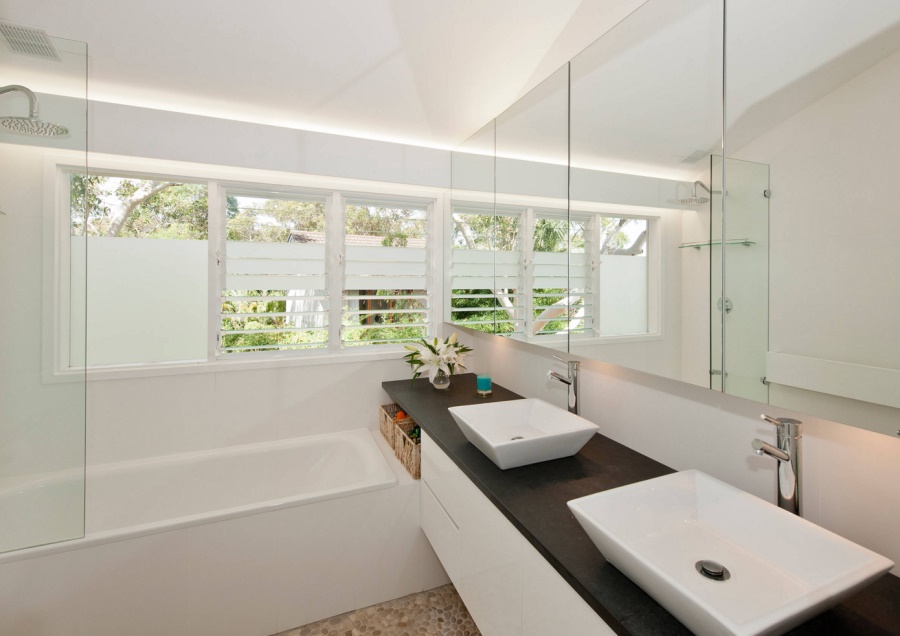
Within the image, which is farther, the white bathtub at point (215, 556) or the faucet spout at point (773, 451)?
the white bathtub at point (215, 556)

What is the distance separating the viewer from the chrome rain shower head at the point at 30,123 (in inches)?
59.6

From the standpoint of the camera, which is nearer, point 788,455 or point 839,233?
point 839,233

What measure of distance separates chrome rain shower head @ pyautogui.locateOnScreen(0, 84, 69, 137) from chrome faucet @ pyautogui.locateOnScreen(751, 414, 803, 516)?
8.56ft

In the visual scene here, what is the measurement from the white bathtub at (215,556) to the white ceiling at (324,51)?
183 cm

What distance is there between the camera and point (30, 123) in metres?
1.56

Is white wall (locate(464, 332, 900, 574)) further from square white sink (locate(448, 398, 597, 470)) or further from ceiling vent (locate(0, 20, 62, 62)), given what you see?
ceiling vent (locate(0, 20, 62, 62))

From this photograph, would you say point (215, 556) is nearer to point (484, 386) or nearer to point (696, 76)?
point (484, 386)

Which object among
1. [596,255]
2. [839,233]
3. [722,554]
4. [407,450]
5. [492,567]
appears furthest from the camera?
[407,450]

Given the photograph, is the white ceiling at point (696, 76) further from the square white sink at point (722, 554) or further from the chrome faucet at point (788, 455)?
the square white sink at point (722, 554)

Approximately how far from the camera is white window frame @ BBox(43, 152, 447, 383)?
1819 mm

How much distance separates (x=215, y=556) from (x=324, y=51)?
2.30 meters

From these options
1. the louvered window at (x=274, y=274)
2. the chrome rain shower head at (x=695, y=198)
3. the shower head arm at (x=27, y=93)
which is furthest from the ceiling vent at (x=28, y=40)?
the chrome rain shower head at (x=695, y=198)

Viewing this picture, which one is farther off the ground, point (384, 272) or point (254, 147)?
point (254, 147)

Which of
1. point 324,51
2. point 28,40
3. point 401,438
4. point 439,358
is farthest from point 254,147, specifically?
point 401,438
